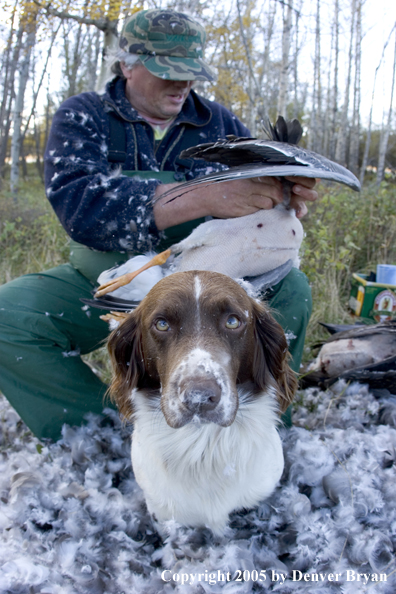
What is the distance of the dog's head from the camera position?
141cm

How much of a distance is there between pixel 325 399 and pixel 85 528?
1781 mm

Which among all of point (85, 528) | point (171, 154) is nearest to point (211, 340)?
point (85, 528)

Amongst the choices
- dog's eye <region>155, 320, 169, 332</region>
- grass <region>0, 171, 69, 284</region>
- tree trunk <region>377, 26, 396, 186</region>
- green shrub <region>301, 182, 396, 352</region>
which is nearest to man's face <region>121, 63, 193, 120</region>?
dog's eye <region>155, 320, 169, 332</region>

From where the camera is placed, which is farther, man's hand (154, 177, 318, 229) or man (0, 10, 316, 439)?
man (0, 10, 316, 439)

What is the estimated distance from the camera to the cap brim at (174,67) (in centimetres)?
270

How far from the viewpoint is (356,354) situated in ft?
10.2

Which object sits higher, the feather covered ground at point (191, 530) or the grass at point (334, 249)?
the grass at point (334, 249)

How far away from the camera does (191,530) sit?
191 cm

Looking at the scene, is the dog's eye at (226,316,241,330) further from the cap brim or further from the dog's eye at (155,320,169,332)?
the cap brim

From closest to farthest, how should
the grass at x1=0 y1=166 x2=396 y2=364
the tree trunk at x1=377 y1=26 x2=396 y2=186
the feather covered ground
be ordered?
the feather covered ground → the grass at x1=0 y1=166 x2=396 y2=364 → the tree trunk at x1=377 y1=26 x2=396 y2=186

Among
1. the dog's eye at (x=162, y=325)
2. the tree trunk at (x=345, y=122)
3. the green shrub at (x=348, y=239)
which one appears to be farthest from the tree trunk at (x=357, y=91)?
the dog's eye at (x=162, y=325)

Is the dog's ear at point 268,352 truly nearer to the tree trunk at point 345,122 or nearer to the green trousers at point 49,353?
the green trousers at point 49,353

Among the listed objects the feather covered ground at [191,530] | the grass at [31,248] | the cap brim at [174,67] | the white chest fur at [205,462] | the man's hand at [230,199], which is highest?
the cap brim at [174,67]

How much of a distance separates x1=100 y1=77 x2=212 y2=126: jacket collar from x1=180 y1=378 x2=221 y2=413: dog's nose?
7.00 feet
